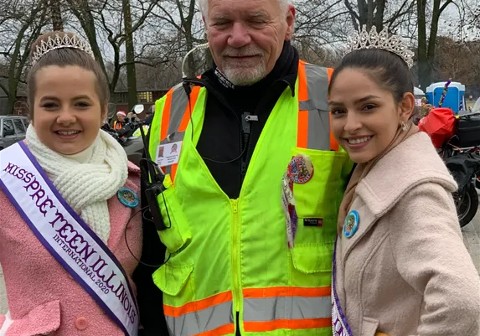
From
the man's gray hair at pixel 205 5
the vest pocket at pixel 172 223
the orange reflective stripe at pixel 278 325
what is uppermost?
the man's gray hair at pixel 205 5

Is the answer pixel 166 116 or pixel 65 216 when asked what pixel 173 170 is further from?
pixel 65 216

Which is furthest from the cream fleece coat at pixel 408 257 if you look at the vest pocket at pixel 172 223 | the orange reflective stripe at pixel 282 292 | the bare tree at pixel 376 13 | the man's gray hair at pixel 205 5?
the bare tree at pixel 376 13

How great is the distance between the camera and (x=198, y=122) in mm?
1985

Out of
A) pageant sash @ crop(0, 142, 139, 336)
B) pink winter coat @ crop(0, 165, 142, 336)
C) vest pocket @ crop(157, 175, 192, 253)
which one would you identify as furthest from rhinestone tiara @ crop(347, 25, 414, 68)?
pink winter coat @ crop(0, 165, 142, 336)

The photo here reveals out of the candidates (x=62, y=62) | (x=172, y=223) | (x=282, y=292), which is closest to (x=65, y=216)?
(x=172, y=223)

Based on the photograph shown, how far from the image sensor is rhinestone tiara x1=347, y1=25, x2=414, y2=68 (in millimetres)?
1753

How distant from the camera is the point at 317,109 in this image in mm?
1900

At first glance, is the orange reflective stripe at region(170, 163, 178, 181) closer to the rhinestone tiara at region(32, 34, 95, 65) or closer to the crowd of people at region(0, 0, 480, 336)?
the crowd of people at region(0, 0, 480, 336)

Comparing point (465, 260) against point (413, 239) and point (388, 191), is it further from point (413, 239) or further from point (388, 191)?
point (388, 191)

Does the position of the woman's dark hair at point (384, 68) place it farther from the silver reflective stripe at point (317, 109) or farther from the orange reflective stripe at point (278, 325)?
the orange reflective stripe at point (278, 325)

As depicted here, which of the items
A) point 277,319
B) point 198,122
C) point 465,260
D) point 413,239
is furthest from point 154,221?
point 465,260

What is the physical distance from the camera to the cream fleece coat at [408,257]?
132 cm

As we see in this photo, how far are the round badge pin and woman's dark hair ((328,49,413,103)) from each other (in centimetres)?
25

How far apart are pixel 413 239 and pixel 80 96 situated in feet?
3.72
